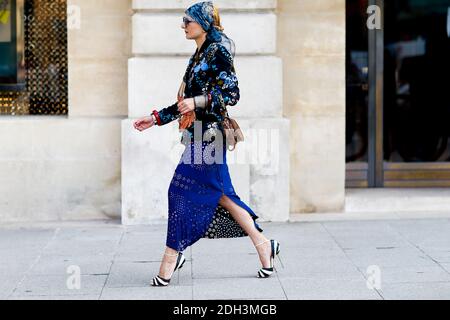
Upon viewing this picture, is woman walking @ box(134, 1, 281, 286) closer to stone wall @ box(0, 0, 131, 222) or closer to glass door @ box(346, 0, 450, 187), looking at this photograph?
stone wall @ box(0, 0, 131, 222)

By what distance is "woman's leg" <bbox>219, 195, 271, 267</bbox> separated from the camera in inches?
300

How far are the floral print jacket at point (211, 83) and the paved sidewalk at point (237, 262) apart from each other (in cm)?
122

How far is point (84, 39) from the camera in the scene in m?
10.3

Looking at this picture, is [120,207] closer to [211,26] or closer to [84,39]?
[84,39]

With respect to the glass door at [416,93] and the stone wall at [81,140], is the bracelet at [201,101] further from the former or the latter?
the glass door at [416,93]

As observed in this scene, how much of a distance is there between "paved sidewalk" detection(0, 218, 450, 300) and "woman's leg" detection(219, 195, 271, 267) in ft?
0.68

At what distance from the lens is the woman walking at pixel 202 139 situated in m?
7.37

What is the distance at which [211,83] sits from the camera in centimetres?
738

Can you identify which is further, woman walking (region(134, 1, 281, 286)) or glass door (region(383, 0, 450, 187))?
glass door (region(383, 0, 450, 187))

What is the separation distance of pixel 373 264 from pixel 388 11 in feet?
12.9

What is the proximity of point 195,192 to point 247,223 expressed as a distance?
1.54 ft

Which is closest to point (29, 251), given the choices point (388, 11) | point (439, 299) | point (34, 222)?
point (34, 222)

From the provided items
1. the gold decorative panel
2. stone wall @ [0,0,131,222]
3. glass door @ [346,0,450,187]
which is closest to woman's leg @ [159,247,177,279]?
stone wall @ [0,0,131,222]
